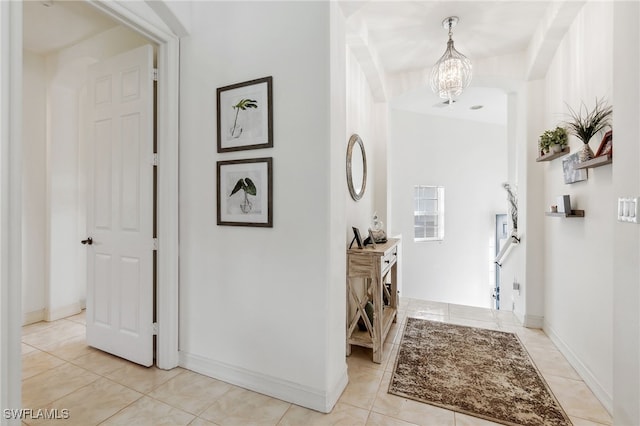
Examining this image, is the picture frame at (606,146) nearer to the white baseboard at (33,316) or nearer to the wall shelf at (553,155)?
the wall shelf at (553,155)

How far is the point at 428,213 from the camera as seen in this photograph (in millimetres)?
6191

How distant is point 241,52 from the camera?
2064mm

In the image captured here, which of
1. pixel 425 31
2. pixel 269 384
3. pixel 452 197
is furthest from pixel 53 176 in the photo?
pixel 452 197

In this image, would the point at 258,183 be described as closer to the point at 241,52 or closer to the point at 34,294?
the point at 241,52

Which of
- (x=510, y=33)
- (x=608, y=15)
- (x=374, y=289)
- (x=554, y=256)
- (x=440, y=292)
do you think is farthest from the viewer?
(x=440, y=292)

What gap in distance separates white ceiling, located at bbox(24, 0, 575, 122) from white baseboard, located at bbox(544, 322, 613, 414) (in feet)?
9.51

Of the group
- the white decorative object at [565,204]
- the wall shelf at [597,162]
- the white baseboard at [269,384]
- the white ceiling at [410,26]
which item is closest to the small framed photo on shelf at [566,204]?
the white decorative object at [565,204]

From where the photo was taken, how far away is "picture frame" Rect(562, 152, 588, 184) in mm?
2209

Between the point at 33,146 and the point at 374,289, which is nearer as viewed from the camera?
the point at 374,289

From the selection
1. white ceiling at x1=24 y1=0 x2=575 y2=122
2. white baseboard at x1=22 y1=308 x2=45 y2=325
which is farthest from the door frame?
white baseboard at x1=22 y1=308 x2=45 y2=325

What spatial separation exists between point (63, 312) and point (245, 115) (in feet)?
10.4

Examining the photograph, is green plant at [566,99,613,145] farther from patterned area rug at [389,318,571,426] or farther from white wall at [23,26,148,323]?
white wall at [23,26,148,323]

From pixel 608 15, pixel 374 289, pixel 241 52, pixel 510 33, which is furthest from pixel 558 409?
pixel 510 33

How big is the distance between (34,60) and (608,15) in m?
5.03
